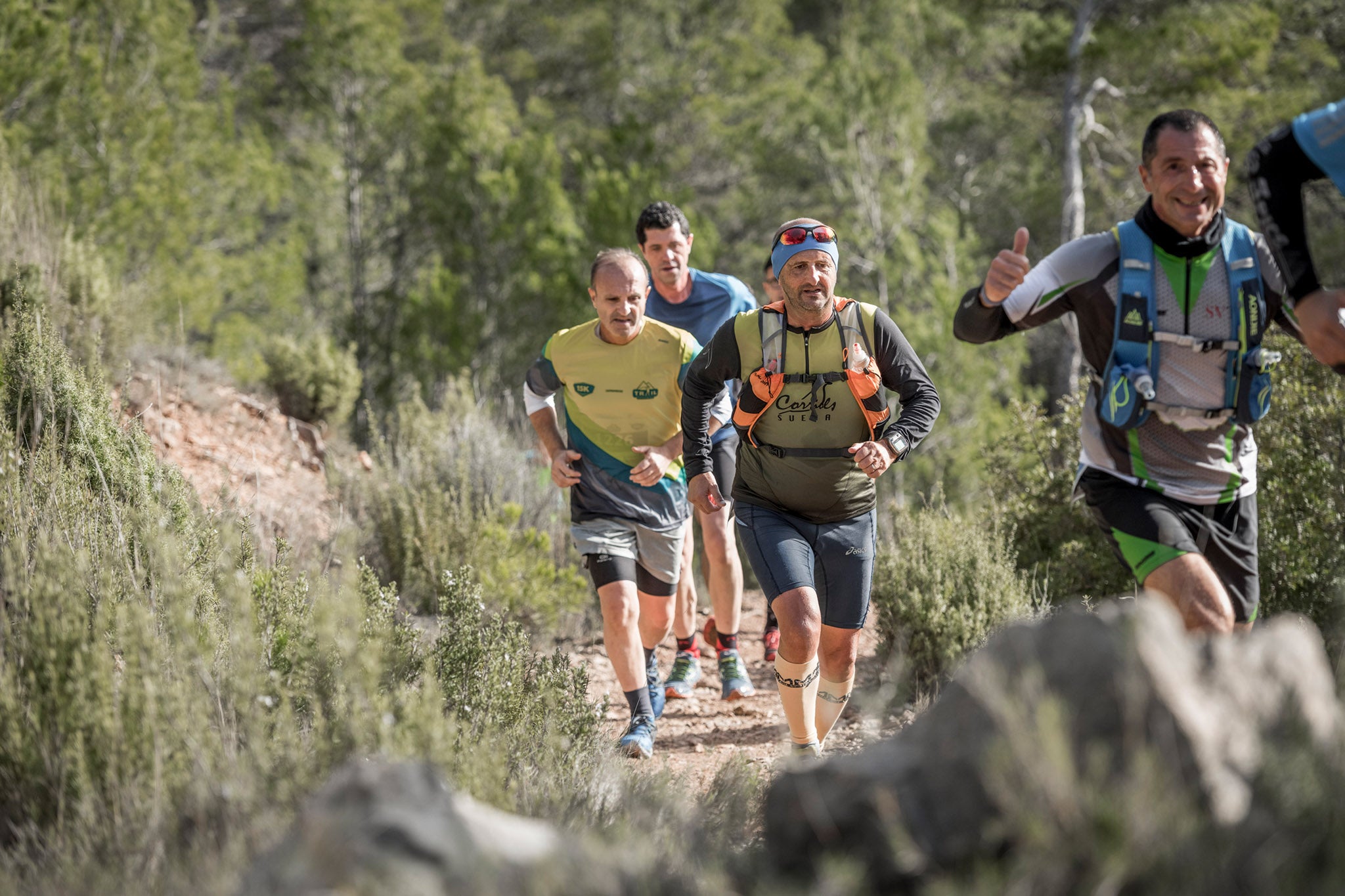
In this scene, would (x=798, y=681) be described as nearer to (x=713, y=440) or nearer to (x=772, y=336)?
(x=772, y=336)

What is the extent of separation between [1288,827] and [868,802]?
2.21 ft

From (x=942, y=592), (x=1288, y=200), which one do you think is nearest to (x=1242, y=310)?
(x=1288, y=200)

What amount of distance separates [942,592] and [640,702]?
5.32 feet

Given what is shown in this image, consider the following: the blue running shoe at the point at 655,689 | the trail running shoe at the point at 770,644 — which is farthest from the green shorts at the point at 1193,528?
the trail running shoe at the point at 770,644

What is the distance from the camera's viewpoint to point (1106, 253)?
3.27 metres

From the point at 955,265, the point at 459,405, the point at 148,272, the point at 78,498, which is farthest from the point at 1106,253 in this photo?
the point at 955,265

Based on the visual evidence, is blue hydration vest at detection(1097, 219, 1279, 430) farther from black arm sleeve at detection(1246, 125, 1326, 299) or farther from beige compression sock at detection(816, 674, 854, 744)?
beige compression sock at detection(816, 674, 854, 744)

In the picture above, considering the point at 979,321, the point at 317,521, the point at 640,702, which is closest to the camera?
the point at 979,321

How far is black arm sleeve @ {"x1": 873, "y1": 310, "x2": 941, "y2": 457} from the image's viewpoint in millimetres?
3842

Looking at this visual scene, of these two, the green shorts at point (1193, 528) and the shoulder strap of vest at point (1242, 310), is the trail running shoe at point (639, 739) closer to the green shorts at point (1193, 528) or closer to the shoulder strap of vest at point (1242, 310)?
the green shorts at point (1193, 528)

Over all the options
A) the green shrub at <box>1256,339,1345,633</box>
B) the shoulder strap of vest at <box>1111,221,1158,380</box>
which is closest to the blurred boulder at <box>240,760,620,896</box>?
the shoulder strap of vest at <box>1111,221,1158,380</box>

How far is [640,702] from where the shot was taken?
441 centimetres

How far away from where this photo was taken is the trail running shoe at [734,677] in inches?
208

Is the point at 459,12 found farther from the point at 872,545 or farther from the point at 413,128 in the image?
the point at 872,545
